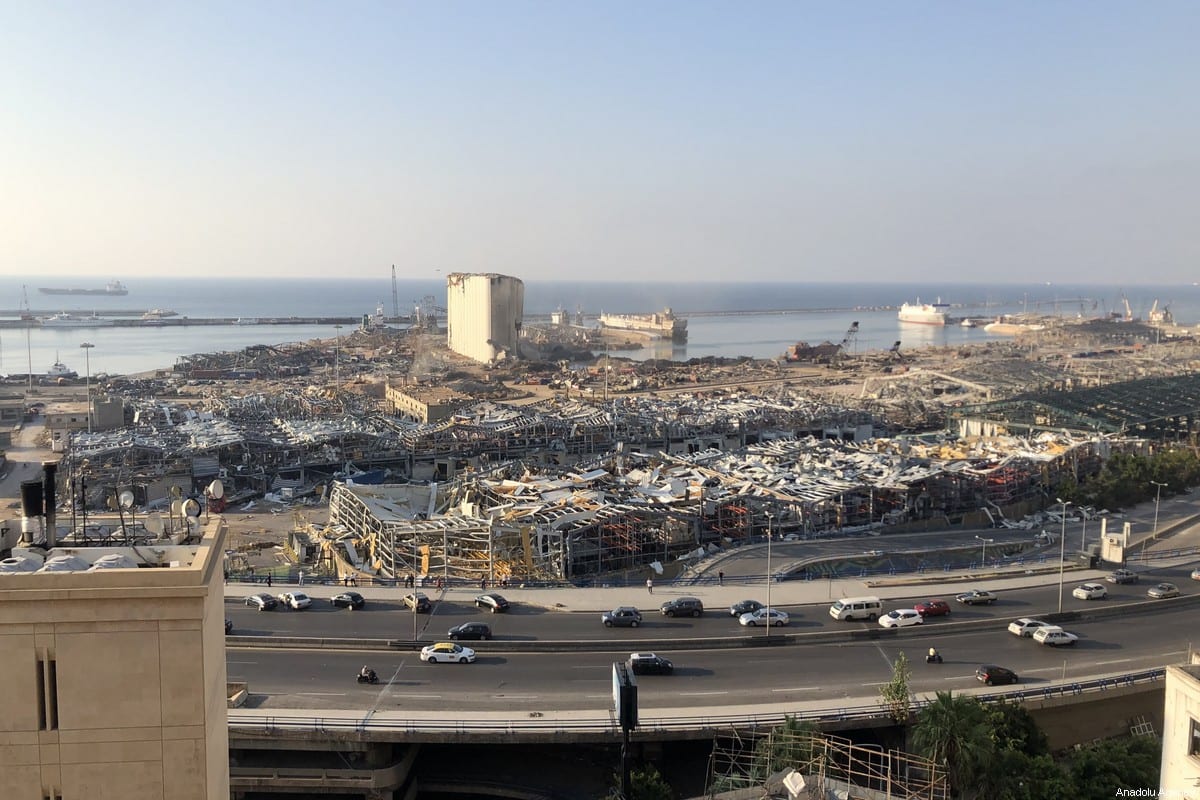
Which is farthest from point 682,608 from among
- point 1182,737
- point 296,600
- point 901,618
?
point 1182,737

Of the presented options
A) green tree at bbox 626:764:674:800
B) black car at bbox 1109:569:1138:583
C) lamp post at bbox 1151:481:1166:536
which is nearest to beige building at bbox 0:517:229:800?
green tree at bbox 626:764:674:800

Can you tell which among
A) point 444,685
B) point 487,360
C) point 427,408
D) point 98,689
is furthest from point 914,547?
point 487,360

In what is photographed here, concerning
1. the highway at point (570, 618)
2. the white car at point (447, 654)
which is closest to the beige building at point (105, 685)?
the white car at point (447, 654)

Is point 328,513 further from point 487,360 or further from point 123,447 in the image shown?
point 487,360

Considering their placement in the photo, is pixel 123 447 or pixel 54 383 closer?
pixel 123 447

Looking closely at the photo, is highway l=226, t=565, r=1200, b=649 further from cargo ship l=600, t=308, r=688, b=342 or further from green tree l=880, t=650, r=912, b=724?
cargo ship l=600, t=308, r=688, b=342

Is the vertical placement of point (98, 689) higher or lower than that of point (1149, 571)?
higher
